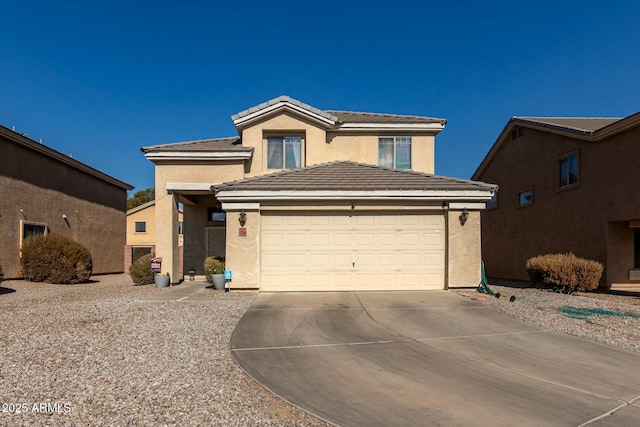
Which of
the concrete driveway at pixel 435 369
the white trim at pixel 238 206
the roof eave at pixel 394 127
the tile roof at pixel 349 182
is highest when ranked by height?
the roof eave at pixel 394 127

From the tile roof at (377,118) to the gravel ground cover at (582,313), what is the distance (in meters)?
7.76

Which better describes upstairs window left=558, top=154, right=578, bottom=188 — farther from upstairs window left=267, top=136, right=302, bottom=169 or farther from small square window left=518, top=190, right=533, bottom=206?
upstairs window left=267, top=136, right=302, bottom=169

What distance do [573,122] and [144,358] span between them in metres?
20.6

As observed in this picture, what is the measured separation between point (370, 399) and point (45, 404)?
362 cm

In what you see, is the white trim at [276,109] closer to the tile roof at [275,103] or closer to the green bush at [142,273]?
the tile roof at [275,103]

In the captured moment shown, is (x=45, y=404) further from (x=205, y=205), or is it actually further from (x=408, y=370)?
(x=205, y=205)

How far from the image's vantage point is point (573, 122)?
1788 cm

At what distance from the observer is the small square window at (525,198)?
19016 millimetres

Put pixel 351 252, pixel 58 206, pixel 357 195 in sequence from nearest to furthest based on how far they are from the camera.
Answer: pixel 357 195 < pixel 351 252 < pixel 58 206

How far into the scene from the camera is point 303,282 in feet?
39.1

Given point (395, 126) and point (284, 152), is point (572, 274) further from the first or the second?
point (284, 152)

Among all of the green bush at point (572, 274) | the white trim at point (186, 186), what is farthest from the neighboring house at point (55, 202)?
the green bush at point (572, 274)

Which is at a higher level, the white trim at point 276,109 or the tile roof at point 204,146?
the white trim at point 276,109

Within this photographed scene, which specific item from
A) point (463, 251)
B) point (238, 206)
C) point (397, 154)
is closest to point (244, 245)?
point (238, 206)
